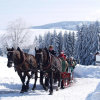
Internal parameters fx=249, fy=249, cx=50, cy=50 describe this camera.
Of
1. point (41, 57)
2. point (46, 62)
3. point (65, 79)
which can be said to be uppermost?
point (41, 57)

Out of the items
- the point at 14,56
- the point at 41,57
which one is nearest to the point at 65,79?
the point at 41,57

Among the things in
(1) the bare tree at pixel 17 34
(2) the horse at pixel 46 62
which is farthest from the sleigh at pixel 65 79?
(1) the bare tree at pixel 17 34

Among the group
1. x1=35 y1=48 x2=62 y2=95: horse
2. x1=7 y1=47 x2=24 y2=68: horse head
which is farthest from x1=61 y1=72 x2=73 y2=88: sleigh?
x1=7 y1=47 x2=24 y2=68: horse head

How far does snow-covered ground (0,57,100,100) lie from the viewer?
434 inches

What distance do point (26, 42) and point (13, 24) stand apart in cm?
488

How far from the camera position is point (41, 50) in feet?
38.6

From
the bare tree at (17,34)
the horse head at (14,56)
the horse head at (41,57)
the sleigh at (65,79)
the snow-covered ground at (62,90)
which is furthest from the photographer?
the bare tree at (17,34)

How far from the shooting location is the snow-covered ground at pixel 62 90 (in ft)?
36.1

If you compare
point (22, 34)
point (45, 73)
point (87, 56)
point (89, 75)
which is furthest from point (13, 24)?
point (45, 73)

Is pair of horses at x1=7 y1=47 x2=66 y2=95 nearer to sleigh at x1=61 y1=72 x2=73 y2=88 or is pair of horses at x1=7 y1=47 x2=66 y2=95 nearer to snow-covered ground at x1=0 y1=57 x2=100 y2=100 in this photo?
snow-covered ground at x1=0 y1=57 x2=100 y2=100

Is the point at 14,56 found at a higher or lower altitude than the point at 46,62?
higher

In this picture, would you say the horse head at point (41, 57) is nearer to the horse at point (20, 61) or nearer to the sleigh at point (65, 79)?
the horse at point (20, 61)

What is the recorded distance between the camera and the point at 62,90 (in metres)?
13.9

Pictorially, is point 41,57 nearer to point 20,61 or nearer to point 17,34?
point 20,61
